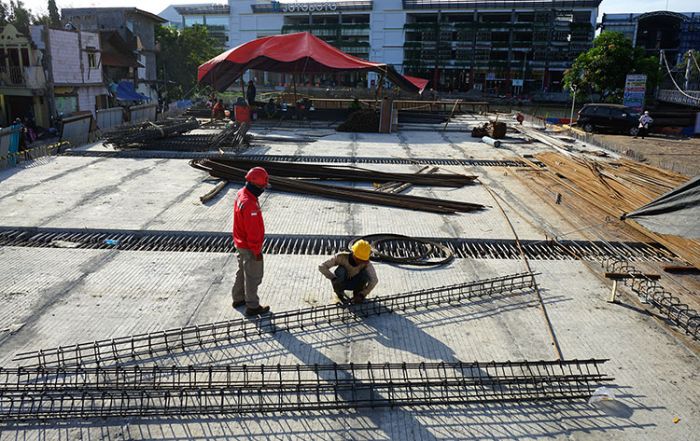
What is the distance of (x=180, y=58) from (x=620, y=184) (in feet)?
134

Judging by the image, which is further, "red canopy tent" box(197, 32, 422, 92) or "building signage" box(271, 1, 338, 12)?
"building signage" box(271, 1, 338, 12)

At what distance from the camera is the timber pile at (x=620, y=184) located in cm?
798

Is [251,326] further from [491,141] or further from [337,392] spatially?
[491,141]

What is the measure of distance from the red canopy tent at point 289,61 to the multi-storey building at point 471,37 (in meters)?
50.1

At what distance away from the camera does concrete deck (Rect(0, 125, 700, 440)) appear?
397cm

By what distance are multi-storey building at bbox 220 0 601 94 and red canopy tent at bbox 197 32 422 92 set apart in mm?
50145

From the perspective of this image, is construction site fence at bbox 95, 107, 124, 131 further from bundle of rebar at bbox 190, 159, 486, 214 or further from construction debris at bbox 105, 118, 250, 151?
bundle of rebar at bbox 190, 159, 486, 214

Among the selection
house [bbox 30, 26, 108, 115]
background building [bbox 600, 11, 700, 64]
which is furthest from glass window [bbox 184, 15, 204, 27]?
house [bbox 30, 26, 108, 115]

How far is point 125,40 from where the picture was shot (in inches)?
1574

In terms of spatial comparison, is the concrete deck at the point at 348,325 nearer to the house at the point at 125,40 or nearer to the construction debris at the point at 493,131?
the construction debris at the point at 493,131

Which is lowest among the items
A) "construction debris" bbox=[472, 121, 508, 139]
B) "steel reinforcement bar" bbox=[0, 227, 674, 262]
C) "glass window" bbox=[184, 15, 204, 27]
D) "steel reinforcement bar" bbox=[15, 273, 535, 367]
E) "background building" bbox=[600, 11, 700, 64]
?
"steel reinforcement bar" bbox=[15, 273, 535, 367]

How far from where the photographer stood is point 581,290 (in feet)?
21.1

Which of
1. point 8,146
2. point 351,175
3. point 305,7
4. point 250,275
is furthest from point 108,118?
point 305,7

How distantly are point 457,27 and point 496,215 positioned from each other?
2625 inches
